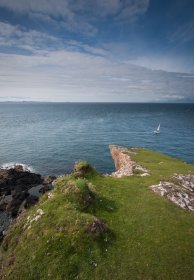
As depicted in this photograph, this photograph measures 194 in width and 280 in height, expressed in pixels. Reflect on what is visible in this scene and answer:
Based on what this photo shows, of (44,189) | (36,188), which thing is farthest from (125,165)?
(36,188)

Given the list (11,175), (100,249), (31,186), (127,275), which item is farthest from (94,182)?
(11,175)

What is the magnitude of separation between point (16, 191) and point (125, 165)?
22349 mm

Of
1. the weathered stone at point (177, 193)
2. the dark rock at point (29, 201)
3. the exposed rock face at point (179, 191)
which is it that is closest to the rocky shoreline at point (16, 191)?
the dark rock at point (29, 201)

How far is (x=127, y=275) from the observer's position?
46.2 ft

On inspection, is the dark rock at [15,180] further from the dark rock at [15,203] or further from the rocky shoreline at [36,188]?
the dark rock at [15,203]

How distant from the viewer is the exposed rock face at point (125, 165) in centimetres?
3409

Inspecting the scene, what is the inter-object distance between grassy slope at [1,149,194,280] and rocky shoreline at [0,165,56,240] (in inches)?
437

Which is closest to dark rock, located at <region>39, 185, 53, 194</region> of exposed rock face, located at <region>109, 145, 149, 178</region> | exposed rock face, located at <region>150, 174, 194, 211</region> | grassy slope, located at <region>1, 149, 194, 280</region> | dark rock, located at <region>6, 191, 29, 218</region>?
dark rock, located at <region>6, 191, 29, 218</region>

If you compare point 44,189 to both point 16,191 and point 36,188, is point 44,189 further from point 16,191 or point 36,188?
point 16,191

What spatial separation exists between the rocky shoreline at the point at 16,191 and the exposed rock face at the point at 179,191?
20.3m

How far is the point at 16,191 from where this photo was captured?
37812mm

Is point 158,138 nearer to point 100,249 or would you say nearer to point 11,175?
point 11,175

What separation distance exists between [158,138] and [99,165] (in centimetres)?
4325

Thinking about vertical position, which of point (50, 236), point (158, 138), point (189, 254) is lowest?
point (158, 138)
